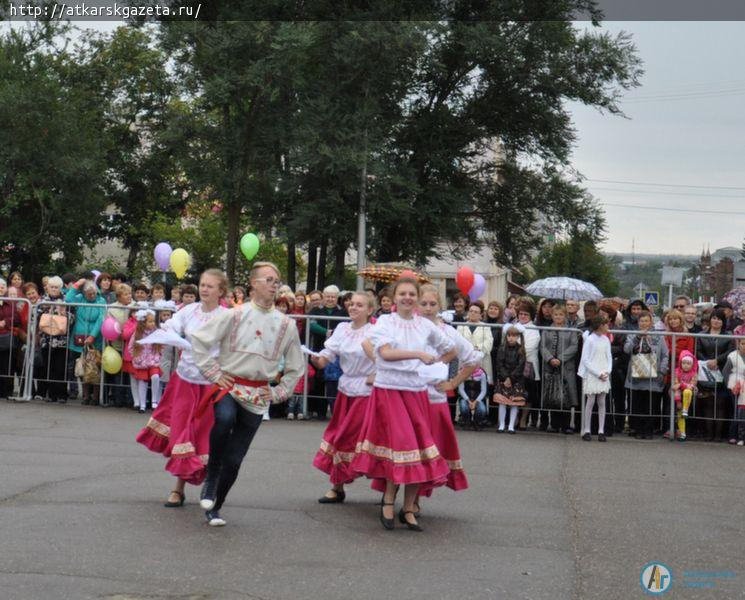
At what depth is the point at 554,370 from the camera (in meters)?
15.9

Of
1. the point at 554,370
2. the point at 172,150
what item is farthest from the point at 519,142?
the point at 554,370

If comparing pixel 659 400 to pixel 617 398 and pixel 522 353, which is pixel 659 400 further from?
pixel 522 353

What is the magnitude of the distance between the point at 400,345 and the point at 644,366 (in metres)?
7.75

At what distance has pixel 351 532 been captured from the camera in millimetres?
8336

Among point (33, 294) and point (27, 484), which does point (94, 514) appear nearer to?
point (27, 484)

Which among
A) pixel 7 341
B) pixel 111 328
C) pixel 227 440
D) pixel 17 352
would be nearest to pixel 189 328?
pixel 227 440

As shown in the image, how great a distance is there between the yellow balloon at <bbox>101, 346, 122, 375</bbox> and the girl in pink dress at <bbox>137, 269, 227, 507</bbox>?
7524 millimetres

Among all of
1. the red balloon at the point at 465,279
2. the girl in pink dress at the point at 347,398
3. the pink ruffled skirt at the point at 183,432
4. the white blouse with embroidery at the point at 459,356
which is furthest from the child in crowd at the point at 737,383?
the red balloon at the point at 465,279

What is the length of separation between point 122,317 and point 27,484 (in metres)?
7.15

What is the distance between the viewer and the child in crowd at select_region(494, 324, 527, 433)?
51.9 ft

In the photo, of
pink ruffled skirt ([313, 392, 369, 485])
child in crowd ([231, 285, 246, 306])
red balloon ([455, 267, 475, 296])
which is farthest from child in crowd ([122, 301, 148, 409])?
red balloon ([455, 267, 475, 296])

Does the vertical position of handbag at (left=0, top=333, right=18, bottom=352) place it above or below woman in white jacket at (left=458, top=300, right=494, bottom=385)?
below

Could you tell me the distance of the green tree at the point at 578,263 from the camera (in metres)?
35.5

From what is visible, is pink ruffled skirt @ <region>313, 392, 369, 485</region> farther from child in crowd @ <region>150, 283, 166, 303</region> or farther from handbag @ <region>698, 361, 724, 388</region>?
child in crowd @ <region>150, 283, 166, 303</region>
